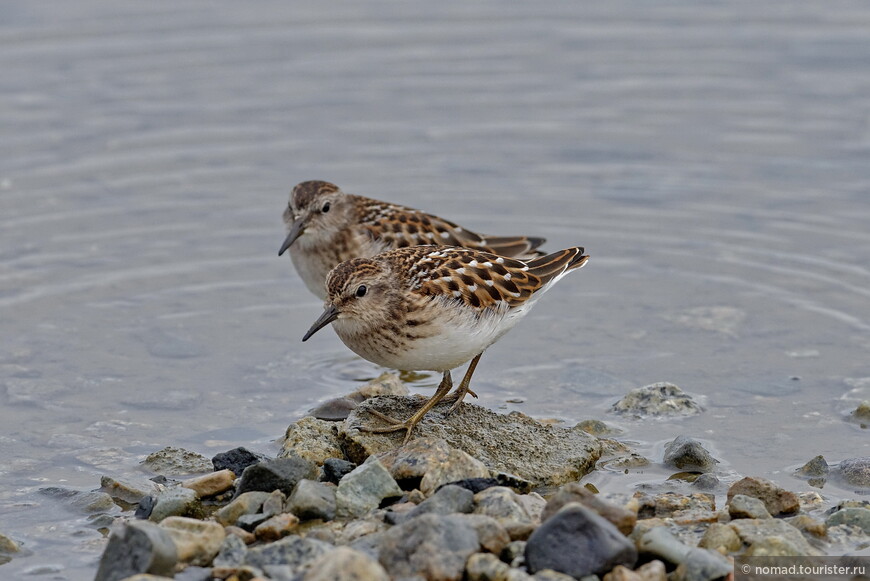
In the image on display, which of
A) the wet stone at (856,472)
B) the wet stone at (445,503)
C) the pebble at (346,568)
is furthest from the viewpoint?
the wet stone at (856,472)

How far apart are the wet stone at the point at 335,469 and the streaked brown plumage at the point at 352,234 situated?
119 inches

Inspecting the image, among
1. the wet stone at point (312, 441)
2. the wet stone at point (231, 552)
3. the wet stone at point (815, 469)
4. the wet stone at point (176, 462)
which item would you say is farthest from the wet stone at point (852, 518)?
the wet stone at point (176, 462)

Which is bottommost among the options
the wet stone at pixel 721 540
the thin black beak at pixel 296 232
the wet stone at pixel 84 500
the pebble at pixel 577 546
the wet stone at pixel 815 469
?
the wet stone at pixel 84 500

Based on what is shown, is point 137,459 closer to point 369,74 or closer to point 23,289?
point 23,289

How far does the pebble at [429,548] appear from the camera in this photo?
21.6 ft

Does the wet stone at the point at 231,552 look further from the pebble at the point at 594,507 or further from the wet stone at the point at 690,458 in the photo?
the wet stone at the point at 690,458

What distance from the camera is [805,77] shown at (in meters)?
18.0

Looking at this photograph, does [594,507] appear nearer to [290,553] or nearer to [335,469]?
[290,553]

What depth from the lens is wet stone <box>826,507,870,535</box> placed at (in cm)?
764

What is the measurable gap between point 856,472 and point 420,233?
14.7 feet

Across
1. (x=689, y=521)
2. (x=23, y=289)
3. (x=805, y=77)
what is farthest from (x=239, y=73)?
(x=689, y=521)

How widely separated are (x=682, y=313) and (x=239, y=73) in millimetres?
8838

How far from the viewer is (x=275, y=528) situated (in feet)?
24.3

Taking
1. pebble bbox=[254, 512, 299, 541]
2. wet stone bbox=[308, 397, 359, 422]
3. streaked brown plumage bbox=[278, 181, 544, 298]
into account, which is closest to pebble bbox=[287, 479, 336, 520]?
pebble bbox=[254, 512, 299, 541]
